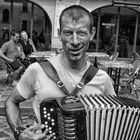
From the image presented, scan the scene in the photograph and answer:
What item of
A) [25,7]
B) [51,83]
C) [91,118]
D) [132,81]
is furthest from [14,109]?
[25,7]

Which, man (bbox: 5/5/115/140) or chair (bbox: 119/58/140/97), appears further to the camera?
chair (bbox: 119/58/140/97)

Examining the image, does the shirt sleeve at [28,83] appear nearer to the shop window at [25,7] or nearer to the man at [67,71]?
the man at [67,71]

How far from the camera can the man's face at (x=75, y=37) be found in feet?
7.80

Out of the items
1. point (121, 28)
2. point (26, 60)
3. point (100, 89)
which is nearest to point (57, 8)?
point (121, 28)

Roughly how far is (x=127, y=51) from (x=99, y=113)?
43.0ft

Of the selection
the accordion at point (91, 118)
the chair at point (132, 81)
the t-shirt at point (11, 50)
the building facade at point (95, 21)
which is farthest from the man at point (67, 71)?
the building facade at point (95, 21)

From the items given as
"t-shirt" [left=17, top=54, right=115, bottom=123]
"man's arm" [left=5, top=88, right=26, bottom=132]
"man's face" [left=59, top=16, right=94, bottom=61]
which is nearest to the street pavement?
"man's arm" [left=5, top=88, right=26, bottom=132]

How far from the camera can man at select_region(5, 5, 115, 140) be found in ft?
7.86

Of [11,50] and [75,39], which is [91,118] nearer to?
[75,39]

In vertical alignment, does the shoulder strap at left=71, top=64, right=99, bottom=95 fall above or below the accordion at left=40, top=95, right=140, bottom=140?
above

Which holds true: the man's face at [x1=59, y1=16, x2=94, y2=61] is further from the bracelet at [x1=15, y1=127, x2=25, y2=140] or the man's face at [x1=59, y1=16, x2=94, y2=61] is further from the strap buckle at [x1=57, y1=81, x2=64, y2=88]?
the bracelet at [x1=15, y1=127, x2=25, y2=140]

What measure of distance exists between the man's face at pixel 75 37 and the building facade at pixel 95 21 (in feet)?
38.5

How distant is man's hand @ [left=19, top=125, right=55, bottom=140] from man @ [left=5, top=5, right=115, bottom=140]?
21 centimetres

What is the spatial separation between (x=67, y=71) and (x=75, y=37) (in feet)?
0.89
